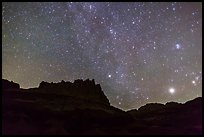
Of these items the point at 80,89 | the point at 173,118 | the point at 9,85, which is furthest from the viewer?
the point at 80,89

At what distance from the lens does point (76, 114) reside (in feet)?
175

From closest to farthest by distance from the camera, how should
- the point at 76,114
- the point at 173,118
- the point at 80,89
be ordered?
the point at 76,114, the point at 173,118, the point at 80,89

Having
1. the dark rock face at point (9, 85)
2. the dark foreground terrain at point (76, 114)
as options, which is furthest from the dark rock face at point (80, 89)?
the dark rock face at point (9, 85)

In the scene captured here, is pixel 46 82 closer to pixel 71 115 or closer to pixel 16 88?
pixel 16 88

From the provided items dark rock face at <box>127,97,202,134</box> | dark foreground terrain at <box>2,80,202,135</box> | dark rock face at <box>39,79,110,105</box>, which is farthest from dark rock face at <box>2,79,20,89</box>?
dark rock face at <box>127,97,202,134</box>

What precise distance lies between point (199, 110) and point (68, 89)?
99.1ft

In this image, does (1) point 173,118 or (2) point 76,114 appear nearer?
(2) point 76,114

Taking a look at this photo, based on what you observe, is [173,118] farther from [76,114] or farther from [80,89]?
[76,114]

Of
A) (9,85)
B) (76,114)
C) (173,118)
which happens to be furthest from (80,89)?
(173,118)

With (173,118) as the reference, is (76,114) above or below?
below

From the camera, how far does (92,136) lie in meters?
45.2

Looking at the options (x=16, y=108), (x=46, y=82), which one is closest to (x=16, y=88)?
(x=46, y=82)

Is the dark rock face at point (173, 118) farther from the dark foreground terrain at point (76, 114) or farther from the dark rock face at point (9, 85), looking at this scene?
the dark rock face at point (9, 85)

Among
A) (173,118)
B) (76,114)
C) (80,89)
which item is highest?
(80,89)
